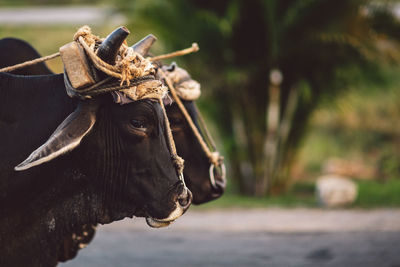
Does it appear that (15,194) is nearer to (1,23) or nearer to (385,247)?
(385,247)

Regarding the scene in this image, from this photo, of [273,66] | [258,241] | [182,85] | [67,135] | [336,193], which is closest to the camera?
[67,135]

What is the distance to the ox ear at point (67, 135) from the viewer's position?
264 cm

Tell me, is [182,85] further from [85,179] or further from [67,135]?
[67,135]

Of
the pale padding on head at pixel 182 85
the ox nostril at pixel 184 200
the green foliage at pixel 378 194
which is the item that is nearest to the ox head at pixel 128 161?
the ox nostril at pixel 184 200

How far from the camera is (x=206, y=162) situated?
175 inches

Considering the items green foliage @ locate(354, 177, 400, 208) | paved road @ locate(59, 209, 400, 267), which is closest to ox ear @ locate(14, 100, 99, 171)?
paved road @ locate(59, 209, 400, 267)

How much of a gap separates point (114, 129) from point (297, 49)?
7.62 metres

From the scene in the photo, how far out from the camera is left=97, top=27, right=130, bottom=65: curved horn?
2.76 meters

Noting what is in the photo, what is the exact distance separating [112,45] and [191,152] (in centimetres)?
166

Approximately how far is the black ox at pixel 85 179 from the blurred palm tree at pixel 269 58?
7.26 m

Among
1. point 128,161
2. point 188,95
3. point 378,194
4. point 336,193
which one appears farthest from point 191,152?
point 378,194

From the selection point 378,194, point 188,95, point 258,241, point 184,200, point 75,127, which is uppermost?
point 378,194

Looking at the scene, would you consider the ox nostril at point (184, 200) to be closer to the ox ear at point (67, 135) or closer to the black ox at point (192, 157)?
the ox ear at point (67, 135)

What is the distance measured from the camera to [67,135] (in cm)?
271
